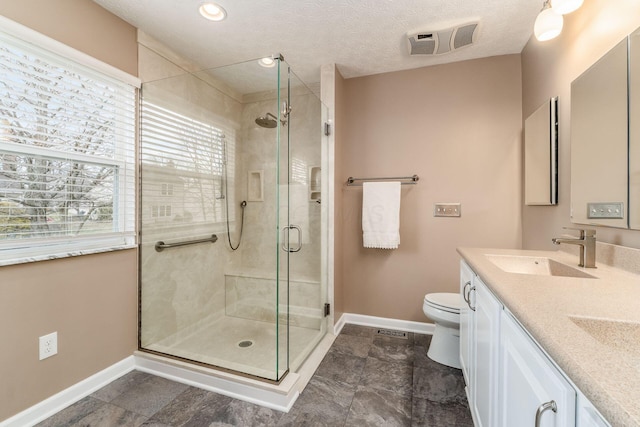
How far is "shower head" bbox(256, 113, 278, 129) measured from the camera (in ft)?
7.11

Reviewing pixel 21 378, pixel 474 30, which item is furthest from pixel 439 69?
pixel 21 378

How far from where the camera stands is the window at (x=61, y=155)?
53.7 inches

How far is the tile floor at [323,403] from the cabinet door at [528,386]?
27.8 inches

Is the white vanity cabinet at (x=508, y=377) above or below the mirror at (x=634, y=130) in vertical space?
below

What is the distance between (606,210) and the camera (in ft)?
4.17

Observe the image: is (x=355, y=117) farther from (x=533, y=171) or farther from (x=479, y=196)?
(x=533, y=171)

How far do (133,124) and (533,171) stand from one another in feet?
9.20

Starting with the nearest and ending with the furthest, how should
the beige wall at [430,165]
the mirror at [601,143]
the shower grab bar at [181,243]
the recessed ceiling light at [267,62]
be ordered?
the mirror at [601,143], the recessed ceiling light at [267,62], the shower grab bar at [181,243], the beige wall at [430,165]

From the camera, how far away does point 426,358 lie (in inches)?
81.8

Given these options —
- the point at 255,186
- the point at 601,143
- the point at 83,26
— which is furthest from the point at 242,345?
the point at 601,143

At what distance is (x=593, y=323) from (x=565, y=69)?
1600 mm

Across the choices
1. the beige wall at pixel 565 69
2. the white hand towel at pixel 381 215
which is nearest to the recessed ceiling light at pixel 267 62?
the white hand towel at pixel 381 215

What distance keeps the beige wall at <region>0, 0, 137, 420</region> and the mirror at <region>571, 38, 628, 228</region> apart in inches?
104

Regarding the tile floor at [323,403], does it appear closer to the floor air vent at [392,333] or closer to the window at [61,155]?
the floor air vent at [392,333]
